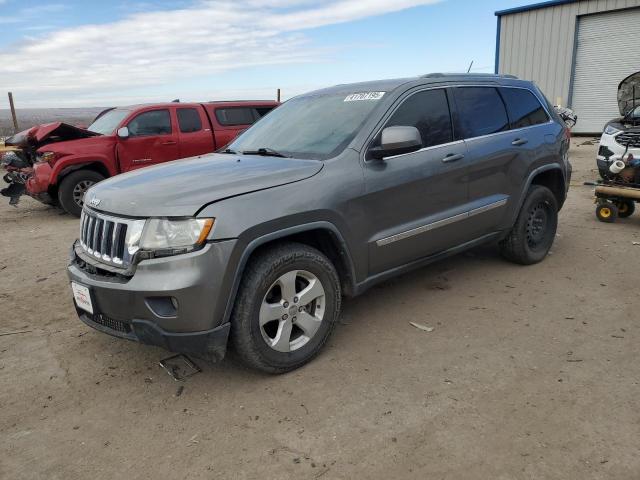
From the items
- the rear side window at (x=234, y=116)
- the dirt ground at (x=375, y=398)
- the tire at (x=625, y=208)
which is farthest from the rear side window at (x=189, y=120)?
the tire at (x=625, y=208)

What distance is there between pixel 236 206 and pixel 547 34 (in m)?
17.8

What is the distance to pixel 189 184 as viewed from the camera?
2.98m

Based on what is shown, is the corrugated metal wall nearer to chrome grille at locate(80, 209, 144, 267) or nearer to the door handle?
the door handle

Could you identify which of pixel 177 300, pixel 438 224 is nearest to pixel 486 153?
pixel 438 224

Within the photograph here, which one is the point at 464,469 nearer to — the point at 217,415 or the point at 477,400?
the point at 477,400

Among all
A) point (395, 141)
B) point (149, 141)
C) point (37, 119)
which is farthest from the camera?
point (37, 119)

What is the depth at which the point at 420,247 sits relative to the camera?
3811mm

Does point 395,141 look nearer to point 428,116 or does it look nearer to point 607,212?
point 428,116

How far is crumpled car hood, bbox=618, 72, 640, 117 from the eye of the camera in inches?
296

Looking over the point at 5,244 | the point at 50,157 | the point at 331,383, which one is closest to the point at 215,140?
the point at 50,157

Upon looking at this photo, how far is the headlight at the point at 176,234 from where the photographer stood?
107 inches

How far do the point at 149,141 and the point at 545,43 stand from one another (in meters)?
14.5

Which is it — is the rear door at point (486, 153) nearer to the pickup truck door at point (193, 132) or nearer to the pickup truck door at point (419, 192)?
the pickup truck door at point (419, 192)

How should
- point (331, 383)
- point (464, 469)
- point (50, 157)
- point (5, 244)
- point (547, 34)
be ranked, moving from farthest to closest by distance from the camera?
point (547, 34), point (50, 157), point (5, 244), point (331, 383), point (464, 469)
